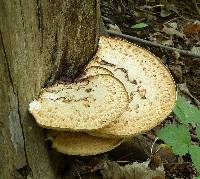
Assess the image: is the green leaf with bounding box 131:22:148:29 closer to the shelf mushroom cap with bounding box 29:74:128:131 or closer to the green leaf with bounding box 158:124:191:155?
the green leaf with bounding box 158:124:191:155

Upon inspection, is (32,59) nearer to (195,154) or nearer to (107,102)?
(107,102)

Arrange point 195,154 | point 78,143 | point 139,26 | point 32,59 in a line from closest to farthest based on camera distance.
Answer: point 32,59 → point 78,143 → point 195,154 → point 139,26

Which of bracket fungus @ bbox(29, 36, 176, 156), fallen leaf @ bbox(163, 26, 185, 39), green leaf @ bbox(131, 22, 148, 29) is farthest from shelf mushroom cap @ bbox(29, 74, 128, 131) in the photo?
fallen leaf @ bbox(163, 26, 185, 39)

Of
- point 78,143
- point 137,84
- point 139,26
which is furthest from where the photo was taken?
point 139,26

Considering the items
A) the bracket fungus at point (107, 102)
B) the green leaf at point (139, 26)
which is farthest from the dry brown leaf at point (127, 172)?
the green leaf at point (139, 26)

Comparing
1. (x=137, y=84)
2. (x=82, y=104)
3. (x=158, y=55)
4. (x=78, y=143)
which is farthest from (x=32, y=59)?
(x=158, y=55)

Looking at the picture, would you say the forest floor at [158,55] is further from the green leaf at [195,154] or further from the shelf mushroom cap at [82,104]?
the shelf mushroom cap at [82,104]

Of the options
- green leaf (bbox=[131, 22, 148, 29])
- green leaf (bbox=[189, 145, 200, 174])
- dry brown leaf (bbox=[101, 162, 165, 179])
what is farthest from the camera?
green leaf (bbox=[131, 22, 148, 29])

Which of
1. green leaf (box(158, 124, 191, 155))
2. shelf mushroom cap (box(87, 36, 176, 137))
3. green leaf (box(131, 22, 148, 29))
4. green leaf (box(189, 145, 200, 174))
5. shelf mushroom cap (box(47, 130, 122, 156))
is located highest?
→ shelf mushroom cap (box(87, 36, 176, 137))
